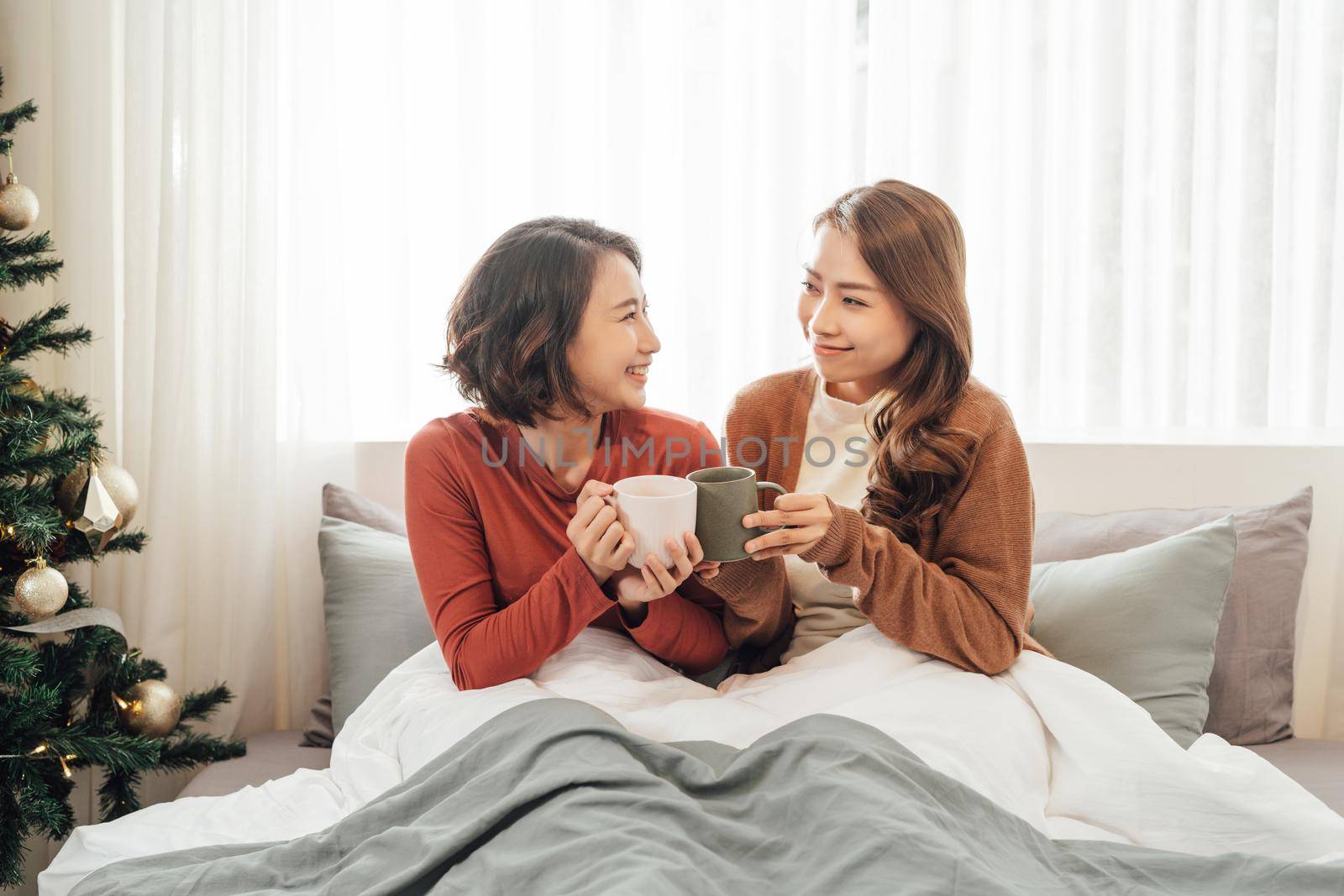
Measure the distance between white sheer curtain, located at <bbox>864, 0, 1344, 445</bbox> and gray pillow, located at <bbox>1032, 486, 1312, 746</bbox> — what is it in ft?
0.86

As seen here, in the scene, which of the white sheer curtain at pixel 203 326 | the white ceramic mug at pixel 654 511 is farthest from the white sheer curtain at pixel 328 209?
the white ceramic mug at pixel 654 511

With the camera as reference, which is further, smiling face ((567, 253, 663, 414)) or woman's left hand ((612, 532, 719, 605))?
smiling face ((567, 253, 663, 414))

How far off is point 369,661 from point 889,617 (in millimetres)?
966

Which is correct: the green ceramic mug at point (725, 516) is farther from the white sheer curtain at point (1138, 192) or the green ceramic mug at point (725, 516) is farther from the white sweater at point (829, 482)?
the white sheer curtain at point (1138, 192)

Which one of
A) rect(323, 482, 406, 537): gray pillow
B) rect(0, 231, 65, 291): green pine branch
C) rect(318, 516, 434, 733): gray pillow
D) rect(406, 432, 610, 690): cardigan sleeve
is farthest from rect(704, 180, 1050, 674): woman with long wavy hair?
rect(0, 231, 65, 291): green pine branch

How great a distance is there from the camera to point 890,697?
1.36m

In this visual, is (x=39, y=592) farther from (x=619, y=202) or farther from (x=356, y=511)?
(x=619, y=202)

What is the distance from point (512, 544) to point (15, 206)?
0.97 m

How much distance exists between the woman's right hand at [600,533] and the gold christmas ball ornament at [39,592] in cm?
93

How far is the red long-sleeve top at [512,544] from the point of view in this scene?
56.6 inches

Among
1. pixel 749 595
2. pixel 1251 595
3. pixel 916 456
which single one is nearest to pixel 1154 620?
pixel 1251 595

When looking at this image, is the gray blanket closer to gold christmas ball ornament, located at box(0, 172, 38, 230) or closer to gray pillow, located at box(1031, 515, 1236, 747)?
gray pillow, located at box(1031, 515, 1236, 747)

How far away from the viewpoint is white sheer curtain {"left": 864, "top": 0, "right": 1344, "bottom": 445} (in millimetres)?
2061

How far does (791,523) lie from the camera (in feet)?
4.21
